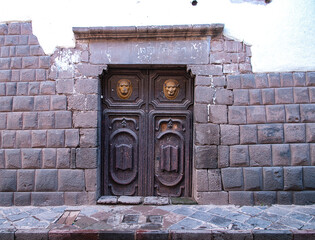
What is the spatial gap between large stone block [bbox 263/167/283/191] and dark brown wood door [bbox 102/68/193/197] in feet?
4.06

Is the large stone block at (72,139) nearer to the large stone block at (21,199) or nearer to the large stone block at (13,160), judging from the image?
the large stone block at (13,160)

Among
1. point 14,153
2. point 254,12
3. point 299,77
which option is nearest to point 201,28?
point 254,12

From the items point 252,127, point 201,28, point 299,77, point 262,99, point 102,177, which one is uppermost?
point 201,28

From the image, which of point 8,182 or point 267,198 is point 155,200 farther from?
point 8,182

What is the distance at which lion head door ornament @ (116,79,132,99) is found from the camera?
4.21 m

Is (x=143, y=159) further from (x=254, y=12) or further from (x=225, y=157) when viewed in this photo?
(x=254, y=12)

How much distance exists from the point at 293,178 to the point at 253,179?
62 centimetres

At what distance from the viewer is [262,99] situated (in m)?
3.93

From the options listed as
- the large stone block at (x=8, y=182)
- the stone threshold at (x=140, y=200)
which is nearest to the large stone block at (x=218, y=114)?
the stone threshold at (x=140, y=200)

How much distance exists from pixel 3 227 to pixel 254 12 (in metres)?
4.82

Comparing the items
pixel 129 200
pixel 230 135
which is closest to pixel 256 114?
pixel 230 135

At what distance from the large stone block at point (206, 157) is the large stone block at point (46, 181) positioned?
230 cm

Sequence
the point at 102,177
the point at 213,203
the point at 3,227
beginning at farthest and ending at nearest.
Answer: the point at 102,177 → the point at 213,203 → the point at 3,227

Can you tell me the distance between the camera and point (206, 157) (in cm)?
A: 391
